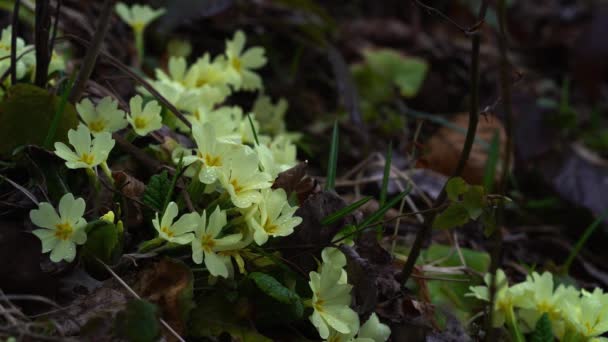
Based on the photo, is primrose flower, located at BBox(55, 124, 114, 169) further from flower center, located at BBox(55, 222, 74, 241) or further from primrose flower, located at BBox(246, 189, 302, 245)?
primrose flower, located at BBox(246, 189, 302, 245)

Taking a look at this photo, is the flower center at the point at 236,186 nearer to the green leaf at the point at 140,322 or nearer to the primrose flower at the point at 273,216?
the primrose flower at the point at 273,216

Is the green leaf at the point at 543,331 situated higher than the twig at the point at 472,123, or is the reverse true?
the twig at the point at 472,123

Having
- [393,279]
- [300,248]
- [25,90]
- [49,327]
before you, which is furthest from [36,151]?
[393,279]

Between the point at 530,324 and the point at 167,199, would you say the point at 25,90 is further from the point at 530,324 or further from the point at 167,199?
the point at 530,324

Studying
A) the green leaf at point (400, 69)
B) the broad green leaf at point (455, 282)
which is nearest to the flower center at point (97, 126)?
the broad green leaf at point (455, 282)

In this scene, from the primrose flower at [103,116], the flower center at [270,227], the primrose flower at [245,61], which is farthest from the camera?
the primrose flower at [245,61]

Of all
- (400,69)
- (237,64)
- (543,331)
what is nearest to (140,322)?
(543,331)
